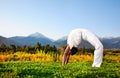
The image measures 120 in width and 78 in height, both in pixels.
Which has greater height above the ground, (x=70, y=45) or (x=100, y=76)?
(x=70, y=45)

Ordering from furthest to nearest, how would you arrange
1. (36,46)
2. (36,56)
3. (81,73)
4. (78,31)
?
(36,46) < (36,56) < (78,31) < (81,73)

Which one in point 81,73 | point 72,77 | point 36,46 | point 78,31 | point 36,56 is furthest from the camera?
point 36,46

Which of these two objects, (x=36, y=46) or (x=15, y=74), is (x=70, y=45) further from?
(x=36, y=46)

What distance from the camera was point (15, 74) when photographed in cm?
1462

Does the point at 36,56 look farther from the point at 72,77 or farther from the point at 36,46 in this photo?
the point at 72,77

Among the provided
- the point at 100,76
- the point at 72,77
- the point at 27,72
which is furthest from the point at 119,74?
the point at 27,72

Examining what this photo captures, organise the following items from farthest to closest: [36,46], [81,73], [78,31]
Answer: [36,46]
[78,31]
[81,73]

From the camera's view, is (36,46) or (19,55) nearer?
(19,55)

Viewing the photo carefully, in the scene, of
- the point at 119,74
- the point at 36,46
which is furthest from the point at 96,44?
the point at 36,46

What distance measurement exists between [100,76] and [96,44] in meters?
3.96

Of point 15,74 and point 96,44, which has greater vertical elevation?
point 96,44

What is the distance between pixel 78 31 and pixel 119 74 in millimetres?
3595

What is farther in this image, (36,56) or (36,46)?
(36,46)

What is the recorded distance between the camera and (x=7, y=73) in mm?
14758
